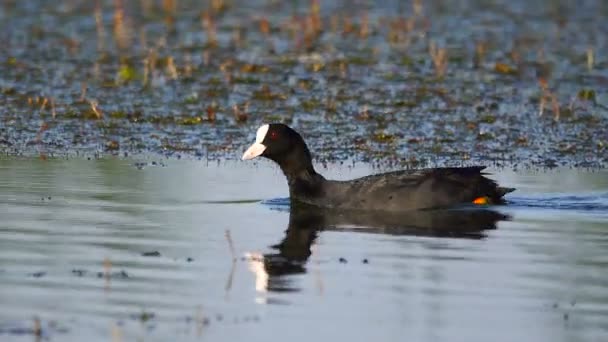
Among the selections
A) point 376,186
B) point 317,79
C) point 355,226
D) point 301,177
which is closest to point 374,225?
point 355,226

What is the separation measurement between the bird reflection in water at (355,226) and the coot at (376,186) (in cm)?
11

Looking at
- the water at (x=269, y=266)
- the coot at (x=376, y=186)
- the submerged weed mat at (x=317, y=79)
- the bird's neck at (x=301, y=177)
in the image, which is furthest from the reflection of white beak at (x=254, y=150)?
the submerged weed mat at (x=317, y=79)

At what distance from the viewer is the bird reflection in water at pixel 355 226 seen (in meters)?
9.83

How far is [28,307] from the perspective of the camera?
8109 mm

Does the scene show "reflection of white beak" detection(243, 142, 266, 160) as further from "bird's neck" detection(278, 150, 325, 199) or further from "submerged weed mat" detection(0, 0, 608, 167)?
"submerged weed mat" detection(0, 0, 608, 167)

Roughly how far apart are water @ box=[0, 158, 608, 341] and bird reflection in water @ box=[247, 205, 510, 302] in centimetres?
3

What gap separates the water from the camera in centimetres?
786

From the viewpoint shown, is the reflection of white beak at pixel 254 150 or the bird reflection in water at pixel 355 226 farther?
the reflection of white beak at pixel 254 150

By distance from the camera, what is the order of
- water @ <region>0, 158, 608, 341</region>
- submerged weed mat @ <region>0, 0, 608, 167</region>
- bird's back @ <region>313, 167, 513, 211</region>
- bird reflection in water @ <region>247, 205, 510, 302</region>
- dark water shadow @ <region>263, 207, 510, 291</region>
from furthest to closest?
1. submerged weed mat @ <region>0, 0, 608, 167</region>
2. bird's back @ <region>313, 167, 513, 211</region>
3. dark water shadow @ <region>263, 207, 510, 291</region>
4. bird reflection in water @ <region>247, 205, 510, 302</region>
5. water @ <region>0, 158, 608, 341</region>

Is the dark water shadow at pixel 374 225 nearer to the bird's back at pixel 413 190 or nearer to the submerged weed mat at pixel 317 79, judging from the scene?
the bird's back at pixel 413 190

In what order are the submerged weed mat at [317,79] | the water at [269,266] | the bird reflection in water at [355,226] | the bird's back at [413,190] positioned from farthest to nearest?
1. the submerged weed mat at [317,79]
2. the bird's back at [413,190]
3. the bird reflection in water at [355,226]
4. the water at [269,266]

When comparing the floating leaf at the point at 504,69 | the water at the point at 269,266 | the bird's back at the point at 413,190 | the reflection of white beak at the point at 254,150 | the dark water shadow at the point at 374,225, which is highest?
the floating leaf at the point at 504,69

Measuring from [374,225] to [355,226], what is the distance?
0.16m

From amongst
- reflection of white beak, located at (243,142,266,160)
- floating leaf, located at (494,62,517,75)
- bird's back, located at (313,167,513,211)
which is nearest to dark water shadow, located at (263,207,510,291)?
bird's back, located at (313,167,513,211)
